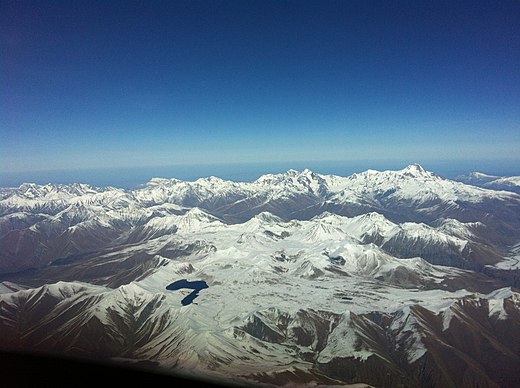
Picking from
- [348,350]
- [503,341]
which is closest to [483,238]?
[503,341]

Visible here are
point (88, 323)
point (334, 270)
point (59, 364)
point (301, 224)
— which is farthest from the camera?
point (301, 224)

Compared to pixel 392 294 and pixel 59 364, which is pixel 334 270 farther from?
Result: pixel 59 364

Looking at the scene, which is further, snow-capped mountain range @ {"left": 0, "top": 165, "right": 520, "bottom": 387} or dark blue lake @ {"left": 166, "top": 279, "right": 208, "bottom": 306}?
dark blue lake @ {"left": 166, "top": 279, "right": 208, "bottom": 306}

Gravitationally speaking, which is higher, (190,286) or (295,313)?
(295,313)

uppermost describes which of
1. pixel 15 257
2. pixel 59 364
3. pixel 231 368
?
pixel 59 364

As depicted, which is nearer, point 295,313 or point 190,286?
point 295,313

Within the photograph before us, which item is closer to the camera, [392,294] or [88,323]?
[88,323]

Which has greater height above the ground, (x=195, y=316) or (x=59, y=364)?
(x=59, y=364)

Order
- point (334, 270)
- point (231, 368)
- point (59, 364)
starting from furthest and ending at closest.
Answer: point (334, 270)
point (231, 368)
point (59, 364)

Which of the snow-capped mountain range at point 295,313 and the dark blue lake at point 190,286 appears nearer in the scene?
the snow-capped mountain range at point 295,313
